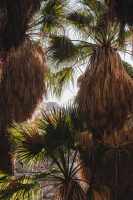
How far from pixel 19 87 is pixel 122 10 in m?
4.57

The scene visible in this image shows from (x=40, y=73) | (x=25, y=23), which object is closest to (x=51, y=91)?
(x=40, y=73)

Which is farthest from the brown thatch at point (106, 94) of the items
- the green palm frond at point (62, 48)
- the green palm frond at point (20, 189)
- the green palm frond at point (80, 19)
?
the green palm frond at point (20, 189)

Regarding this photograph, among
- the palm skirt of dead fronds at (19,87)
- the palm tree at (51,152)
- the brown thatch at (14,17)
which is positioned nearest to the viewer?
the brown thatch at (14,17)

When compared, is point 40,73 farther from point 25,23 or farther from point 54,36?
point 25,23

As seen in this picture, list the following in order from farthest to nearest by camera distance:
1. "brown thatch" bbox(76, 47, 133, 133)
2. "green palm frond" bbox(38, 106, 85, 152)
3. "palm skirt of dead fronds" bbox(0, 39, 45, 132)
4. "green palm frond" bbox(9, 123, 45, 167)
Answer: "palm skirt of dead fronds" bbox(0, 39, 45, 132) → "brown thatch" bbox(76, 47, 133, 133) → "green palm frond" bbox(9, 123, 45, 167) → "green palm frond" bbox(38, 106, 85, 152)

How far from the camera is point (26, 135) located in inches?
311

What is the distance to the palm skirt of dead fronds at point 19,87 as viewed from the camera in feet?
34.5

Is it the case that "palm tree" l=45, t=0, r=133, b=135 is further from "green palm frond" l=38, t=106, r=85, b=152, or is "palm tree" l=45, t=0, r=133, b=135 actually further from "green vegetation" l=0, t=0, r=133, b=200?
"green palm frond" l=38, t=106, r=85, b=152

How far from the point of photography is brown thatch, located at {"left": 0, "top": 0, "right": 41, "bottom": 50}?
702cm

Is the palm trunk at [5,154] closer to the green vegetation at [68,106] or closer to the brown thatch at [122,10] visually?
the green vegetation at [68,106]

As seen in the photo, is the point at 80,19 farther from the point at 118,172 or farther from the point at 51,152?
the point at 51,152

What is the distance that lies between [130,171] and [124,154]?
0.65m

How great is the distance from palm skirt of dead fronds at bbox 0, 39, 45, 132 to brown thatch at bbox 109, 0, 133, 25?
163 inches

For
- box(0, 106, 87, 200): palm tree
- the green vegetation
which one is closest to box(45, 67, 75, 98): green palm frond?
the green vegetation
